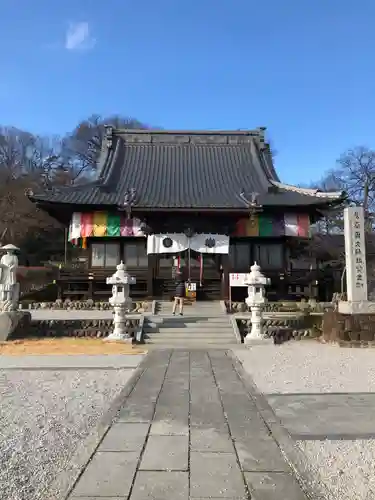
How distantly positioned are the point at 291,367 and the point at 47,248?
32099 mm

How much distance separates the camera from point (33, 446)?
415 centimetres

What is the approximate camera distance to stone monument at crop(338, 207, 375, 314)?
12.3 metres

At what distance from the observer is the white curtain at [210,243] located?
19.9 metres

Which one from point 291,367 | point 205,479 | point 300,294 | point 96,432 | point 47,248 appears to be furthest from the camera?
point 47,248

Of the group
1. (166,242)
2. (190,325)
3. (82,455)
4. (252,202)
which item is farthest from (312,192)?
(82,455)

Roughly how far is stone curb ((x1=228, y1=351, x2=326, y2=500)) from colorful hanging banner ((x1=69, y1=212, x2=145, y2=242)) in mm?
14914

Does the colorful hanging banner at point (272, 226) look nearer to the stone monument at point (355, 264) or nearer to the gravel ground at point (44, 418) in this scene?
the stone monument at point (355, 264)

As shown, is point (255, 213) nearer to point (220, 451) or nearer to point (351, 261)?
point (351, 261)

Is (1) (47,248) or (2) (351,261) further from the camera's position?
(1) (47,248)

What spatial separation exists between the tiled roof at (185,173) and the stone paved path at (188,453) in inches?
551

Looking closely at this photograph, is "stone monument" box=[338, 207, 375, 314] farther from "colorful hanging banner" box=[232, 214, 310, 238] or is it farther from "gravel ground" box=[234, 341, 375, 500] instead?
"colorful hanging banner" box=[232, 214, 310, 238]

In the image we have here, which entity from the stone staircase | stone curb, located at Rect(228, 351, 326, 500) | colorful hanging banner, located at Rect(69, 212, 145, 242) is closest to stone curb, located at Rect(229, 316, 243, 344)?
the stone staircase

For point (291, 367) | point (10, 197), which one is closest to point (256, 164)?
point (291, 367)

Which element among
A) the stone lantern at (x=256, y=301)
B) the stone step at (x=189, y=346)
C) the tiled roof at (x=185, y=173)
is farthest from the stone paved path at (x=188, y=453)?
the tiled roof at (x=185, y=173)
